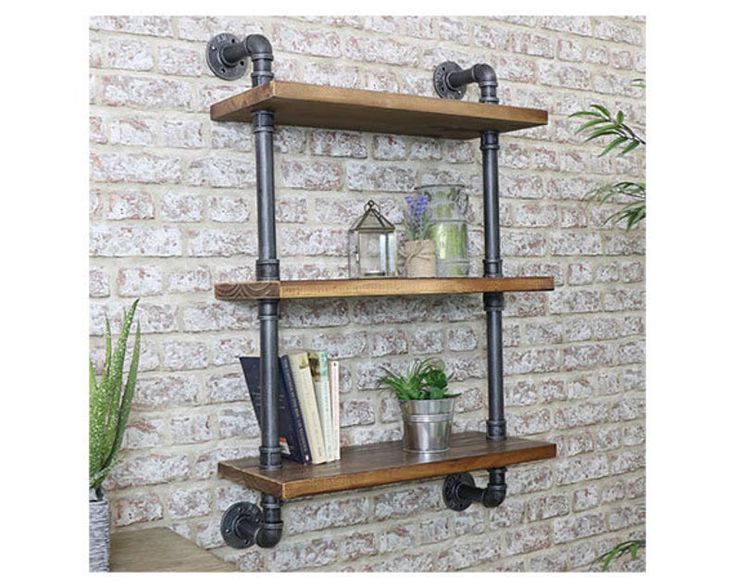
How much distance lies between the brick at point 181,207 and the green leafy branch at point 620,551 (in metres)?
1.32

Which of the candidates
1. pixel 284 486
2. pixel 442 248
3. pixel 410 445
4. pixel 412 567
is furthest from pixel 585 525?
pixel 284 486

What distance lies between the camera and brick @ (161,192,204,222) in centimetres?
195

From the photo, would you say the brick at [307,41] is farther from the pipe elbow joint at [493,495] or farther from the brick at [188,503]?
the pipe elbow joint at [493,495]

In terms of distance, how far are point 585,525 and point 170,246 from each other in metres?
1.38

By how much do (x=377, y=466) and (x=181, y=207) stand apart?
0.65m

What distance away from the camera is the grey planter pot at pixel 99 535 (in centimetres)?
159

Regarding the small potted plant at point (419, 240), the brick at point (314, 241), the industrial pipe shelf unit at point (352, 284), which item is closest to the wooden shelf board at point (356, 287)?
the industrial pipe shelf unit at point (352, 284)

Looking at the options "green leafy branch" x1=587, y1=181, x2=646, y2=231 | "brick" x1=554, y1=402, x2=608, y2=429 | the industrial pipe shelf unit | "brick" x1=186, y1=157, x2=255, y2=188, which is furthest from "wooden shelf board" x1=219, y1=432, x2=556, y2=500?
"green leafy branch" x1=587, y1=181, x2=646, y2=231

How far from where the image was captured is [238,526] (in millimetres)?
2012

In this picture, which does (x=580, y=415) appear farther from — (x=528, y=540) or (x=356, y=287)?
(x=356, y=287)

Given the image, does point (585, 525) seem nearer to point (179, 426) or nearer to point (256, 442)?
point (256, 442)

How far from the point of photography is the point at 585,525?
2.61 meters

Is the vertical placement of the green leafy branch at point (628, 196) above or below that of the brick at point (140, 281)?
above

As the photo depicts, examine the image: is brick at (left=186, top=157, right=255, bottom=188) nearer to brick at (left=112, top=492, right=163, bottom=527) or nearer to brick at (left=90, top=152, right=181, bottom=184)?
brick at (left=90, top=152, right=181, bottom=184)
